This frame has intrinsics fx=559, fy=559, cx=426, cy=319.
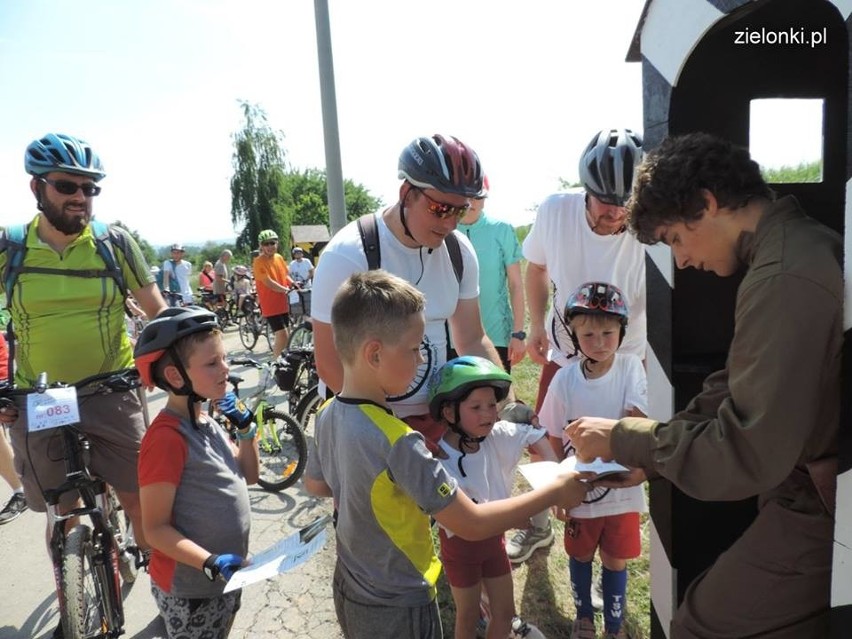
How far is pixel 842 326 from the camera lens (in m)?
1.20

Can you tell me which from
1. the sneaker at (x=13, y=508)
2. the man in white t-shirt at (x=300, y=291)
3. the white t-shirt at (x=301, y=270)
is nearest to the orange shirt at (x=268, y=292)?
the man in white t-shirt at (x=300, y=291)

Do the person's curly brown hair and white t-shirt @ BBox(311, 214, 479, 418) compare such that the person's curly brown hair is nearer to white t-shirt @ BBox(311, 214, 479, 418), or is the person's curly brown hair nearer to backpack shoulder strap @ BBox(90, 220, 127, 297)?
white t-shirt @ BBox(311, 214, 479, 418)

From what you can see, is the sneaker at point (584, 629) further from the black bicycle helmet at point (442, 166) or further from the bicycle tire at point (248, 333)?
the bicycle tire at point (248, 333)

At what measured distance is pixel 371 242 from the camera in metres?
2.20

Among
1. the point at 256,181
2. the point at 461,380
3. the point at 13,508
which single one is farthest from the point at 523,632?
the point at 256,181

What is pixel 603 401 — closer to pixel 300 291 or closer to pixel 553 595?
pixel 553 595

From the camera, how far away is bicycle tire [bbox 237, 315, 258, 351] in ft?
38.7

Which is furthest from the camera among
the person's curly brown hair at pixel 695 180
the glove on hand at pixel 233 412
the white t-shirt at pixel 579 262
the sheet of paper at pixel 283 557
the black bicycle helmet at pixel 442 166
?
the white t-shirt at pixel 579 262

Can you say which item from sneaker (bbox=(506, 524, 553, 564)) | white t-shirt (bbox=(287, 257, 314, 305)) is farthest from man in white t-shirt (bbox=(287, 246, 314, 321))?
sneaker (bbox=(506, 524, 553, 564))

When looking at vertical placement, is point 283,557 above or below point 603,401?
below

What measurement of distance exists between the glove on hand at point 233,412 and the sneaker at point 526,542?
1905 millimetres

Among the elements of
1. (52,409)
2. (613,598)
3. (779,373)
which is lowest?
(613,598)

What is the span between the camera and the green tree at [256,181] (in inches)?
1346

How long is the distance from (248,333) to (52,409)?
9.74 meters
